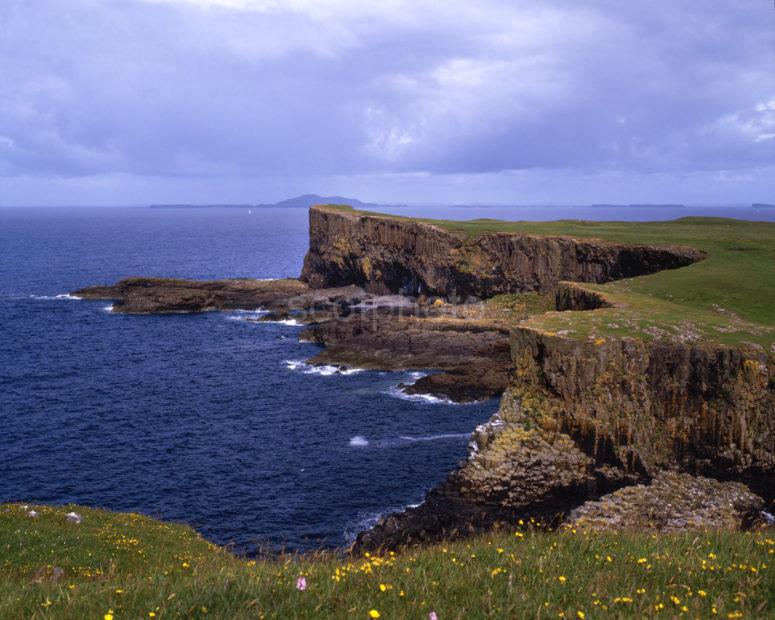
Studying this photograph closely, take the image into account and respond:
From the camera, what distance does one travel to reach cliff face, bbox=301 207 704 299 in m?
71.1

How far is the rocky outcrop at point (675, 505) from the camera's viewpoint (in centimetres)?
2933

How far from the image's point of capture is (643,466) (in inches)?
1309

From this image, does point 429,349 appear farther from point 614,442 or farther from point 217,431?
point 614,442

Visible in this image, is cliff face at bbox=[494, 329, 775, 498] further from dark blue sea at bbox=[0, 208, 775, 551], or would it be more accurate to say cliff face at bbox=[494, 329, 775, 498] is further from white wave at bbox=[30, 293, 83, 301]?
white wave at bbox=[30, 293, 83, 301]

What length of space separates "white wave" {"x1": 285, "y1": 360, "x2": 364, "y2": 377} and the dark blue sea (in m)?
0.30

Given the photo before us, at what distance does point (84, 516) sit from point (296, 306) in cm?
6978

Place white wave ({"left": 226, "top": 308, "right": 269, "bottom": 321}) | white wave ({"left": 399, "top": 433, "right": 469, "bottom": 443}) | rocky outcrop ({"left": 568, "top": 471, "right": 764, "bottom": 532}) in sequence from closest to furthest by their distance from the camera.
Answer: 1. rocky outcrop ({"left": 568, "top": 471, "right": 764, "bottom": 532})
2. white wave ({"left": 399, "top": 433, "right": 469, "bottom": 443})
3. white wave ({"left": 226, "top": 308, "right": 269, "bottom": 321})

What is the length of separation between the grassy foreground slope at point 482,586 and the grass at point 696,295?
82.5ft

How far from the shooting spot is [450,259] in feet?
285

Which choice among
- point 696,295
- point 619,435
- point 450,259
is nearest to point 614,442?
point 619,435

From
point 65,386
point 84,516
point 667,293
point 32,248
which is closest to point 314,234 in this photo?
point 65,386

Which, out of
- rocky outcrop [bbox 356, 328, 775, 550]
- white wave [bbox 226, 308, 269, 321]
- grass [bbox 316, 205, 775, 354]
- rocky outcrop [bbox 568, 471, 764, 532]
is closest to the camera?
rocky outcrop [bbox 568, 471, 764, 532]

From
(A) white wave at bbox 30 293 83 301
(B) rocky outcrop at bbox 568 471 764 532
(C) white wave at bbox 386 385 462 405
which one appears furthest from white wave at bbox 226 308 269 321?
(B) rocky outcrop at bbox 568 471 764 532

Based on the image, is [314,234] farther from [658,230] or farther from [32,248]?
[32,248]
